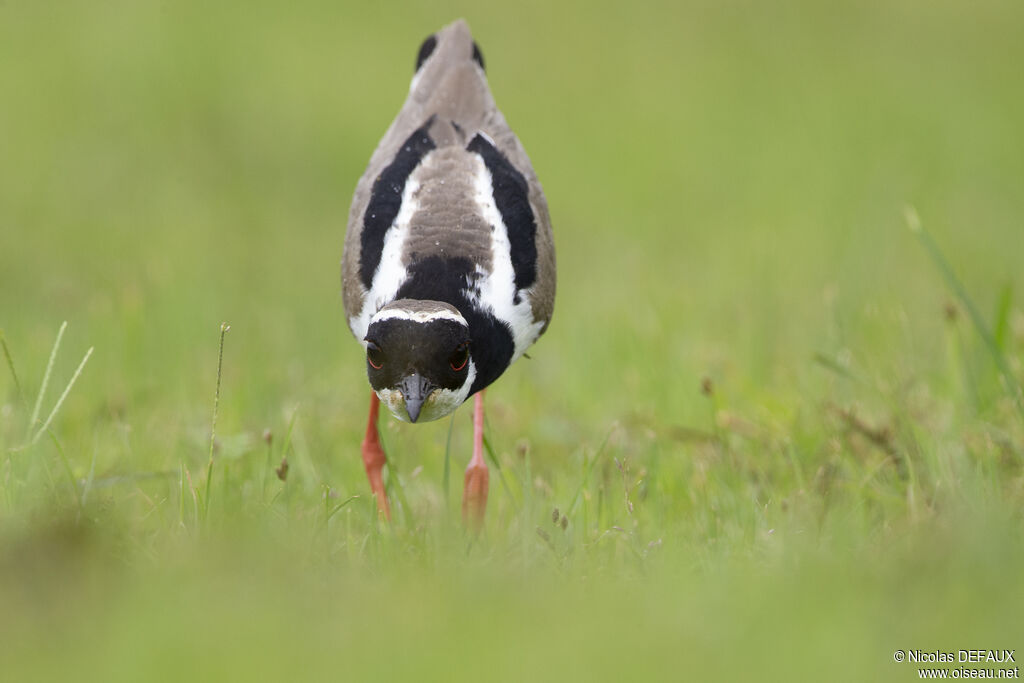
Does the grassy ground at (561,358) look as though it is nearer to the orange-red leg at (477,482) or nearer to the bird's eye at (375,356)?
the orange-red leg at (477,482)

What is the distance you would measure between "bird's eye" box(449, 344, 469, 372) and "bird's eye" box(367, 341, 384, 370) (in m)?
0.25

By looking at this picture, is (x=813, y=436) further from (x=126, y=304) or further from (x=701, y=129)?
(x=701, y=129)

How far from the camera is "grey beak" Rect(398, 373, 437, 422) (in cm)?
476

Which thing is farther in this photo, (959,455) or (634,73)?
(634,73)

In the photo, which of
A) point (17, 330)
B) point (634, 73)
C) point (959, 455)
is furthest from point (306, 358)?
point (634, 73)

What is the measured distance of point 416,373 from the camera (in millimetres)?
4781

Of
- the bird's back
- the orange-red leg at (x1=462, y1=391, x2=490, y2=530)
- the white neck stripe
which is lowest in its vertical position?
the orange-red leg at (x1=462, y1=391, x2=490, y2=530)

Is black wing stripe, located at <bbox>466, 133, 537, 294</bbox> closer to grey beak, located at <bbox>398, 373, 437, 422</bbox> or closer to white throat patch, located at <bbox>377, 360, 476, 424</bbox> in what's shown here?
white throat patch, located at <bbox>377, 360, 476, 424</bbox>

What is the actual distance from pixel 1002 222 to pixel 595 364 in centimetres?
443

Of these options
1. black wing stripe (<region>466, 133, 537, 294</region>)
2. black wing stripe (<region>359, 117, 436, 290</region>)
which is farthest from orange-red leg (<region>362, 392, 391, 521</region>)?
black wing stripe (<region>466, 133, 537, 294</region>)

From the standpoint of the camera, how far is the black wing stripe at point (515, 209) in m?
5.58

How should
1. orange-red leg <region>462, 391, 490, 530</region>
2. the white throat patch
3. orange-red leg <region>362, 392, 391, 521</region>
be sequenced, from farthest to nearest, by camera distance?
1. orange-red leg <region>362, 392, 391, 521</region>
2. orange-red leg <region>462, 391, 490, 530</region>
3. the white throat patch

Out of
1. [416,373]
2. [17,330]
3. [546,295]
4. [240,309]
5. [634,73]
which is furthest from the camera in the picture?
[634,73]

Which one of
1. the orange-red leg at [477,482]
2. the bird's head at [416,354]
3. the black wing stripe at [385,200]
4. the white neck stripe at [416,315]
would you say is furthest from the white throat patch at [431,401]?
the black wing stripe at [385,200]
